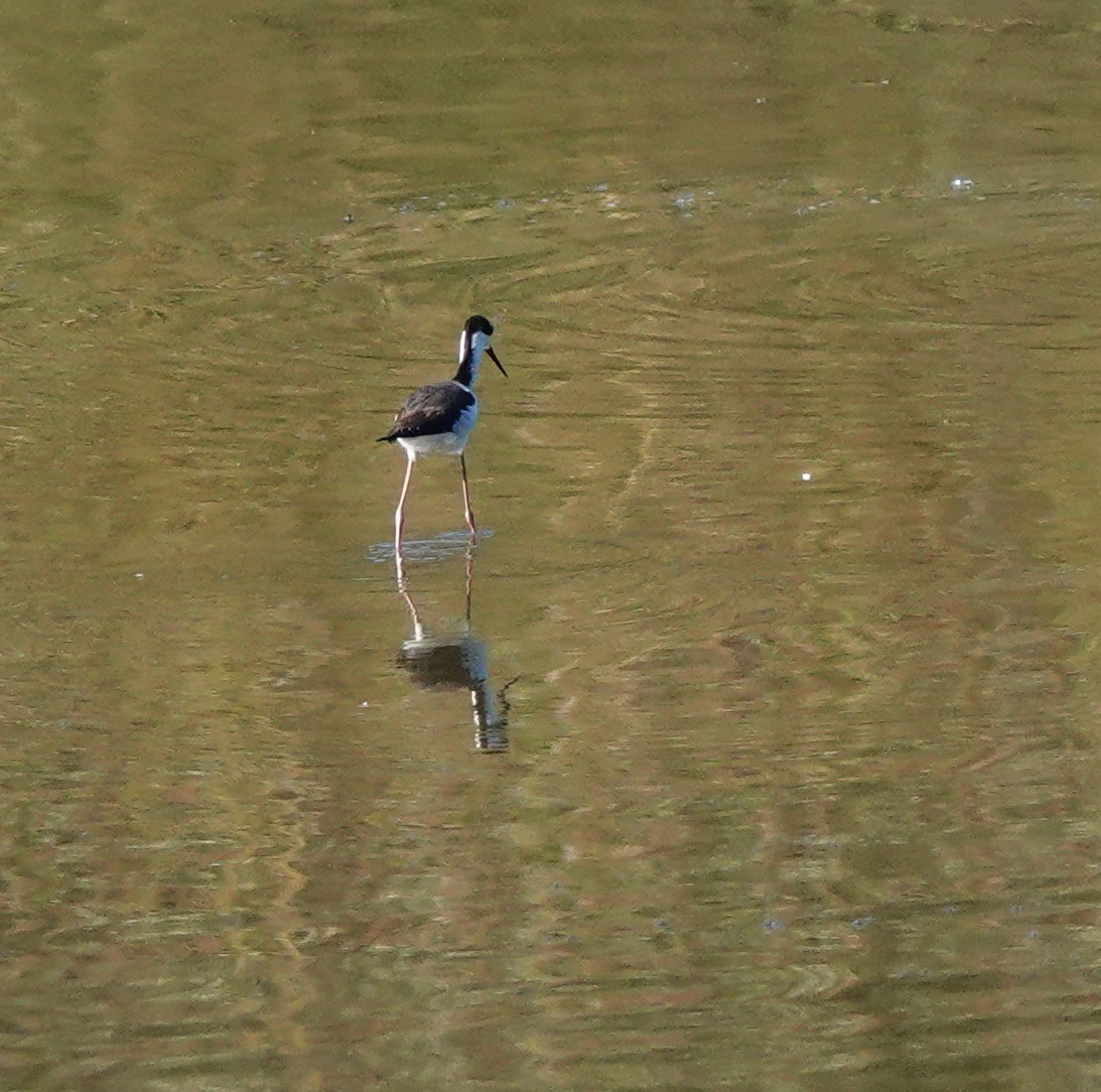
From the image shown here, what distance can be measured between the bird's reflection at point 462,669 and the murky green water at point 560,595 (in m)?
0.02

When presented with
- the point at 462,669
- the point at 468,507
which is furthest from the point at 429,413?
the point at 462,669

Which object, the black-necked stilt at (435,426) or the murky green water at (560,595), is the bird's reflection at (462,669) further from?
the black-necked stilt at (435,426)

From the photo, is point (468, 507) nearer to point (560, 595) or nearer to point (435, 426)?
point (435, 426)

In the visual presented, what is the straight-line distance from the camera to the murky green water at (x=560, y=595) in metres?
6.07

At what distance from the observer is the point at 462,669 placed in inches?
331

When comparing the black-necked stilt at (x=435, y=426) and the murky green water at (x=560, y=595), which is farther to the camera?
the black-necked stilt at (x=435, y=426)

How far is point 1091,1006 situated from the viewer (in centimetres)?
581

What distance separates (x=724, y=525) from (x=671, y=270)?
175 inches

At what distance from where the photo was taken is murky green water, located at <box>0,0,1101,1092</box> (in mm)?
6070

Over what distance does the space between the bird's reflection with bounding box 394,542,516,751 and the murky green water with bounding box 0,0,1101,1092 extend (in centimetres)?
2

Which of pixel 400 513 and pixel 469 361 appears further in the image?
pixel 469 361

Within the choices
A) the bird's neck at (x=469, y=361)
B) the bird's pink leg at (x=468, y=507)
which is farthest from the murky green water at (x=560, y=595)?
the bird's neck at (x=469, y=361)

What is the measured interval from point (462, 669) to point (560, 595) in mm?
765

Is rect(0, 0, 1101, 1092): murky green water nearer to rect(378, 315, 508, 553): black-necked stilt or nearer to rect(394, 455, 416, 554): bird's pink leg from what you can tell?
rect(394, 455, 416, 554): bird's pink leg
